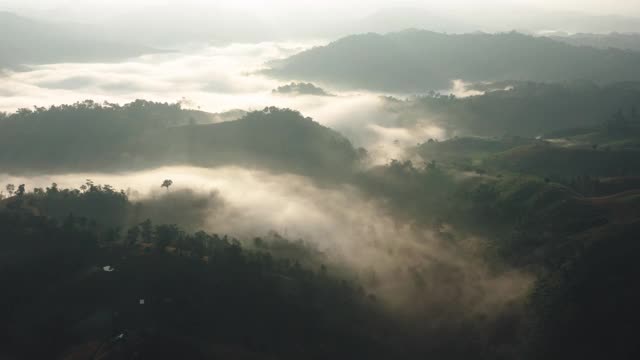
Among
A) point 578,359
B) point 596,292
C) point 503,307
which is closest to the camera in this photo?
point 578,359

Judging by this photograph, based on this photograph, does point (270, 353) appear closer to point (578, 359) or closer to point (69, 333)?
point (69, 333)

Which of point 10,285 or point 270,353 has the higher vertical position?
point 10,285

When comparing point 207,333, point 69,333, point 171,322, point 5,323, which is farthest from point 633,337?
point 5,323

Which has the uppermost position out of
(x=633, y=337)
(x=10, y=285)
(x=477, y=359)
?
(x=10, y=285)

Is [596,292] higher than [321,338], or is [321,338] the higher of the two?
[596,292]

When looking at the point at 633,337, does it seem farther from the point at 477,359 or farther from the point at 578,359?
the point at 477,359

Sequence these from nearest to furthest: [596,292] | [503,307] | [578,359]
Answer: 1. [578,359]
2. [596,292]
3. [503,307]

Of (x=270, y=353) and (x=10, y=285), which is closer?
(x=270, y=353)

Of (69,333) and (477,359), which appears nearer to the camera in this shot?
(69,333)

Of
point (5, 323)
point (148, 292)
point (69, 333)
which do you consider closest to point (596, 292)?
point (148, 292)
